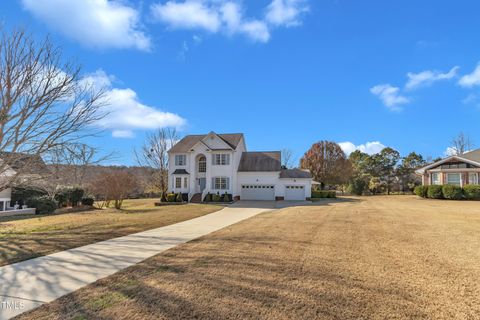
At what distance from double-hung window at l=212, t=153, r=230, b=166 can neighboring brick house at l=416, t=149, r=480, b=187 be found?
78.5 feet

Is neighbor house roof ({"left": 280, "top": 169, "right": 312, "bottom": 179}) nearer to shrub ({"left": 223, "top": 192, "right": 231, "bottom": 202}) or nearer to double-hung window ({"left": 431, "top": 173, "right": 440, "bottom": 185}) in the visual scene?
shrub ({"left": 223, "top": 192, "right": 231, "bottom": 202})

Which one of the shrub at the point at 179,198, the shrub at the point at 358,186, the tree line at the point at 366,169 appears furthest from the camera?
the tree line at the point at 366,169

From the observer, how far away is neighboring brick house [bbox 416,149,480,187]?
30.9 m

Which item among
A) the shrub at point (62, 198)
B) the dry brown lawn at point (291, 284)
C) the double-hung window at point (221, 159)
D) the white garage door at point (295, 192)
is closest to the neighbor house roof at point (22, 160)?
the dry brown lawn at point (291, 284)

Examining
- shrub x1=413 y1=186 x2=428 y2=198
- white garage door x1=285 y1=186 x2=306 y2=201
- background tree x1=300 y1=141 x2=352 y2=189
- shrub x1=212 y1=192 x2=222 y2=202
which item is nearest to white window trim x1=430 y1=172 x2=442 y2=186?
shrub x1=413 y1=186 x2=428 y2=198

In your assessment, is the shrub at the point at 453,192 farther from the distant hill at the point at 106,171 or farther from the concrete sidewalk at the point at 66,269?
the distant hill at the point at 106,171

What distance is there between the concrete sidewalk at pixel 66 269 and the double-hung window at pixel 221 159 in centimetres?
2265

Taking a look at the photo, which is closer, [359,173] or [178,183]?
[178,183]

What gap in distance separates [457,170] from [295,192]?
58.2ft

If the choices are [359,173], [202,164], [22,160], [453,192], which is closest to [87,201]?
[202,164]

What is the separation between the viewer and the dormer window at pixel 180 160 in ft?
111

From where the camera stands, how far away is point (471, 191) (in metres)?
29.1

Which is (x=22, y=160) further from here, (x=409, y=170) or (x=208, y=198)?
(x=409, y=170)

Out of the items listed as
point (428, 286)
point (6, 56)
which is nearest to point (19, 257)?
point (6, 56)
